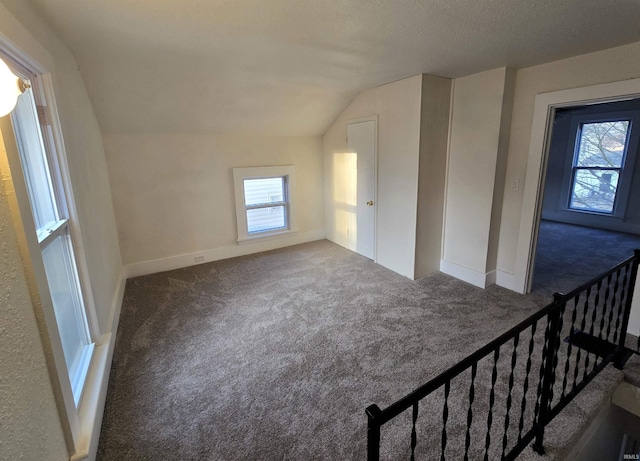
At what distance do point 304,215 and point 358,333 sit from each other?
2808 millimetres

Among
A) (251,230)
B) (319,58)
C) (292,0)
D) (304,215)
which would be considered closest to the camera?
(292,0)

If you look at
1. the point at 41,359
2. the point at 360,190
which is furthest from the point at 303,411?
the point at 360,190

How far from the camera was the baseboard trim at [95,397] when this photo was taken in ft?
4.97

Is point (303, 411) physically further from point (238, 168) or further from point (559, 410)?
point (238, 168)

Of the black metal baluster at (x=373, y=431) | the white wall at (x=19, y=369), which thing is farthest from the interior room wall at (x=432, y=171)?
the white wall at (x=19, y=369)

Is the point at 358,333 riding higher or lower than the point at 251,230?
lower

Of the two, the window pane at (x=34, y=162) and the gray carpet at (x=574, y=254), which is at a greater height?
the window pane at (x=34, y=162)

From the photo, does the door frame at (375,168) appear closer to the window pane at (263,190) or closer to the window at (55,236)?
the window pane at (263,190)

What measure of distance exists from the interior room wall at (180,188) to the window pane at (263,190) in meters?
0.25

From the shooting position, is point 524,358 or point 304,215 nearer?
point 524,358

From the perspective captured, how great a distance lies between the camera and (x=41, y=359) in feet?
4.00

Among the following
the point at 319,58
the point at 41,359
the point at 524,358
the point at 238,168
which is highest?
the point at 319,58

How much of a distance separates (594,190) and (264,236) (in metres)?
6.38

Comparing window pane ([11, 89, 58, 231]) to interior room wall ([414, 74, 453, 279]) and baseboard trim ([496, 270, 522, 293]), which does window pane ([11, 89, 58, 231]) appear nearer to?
interior room wall ([414, 74, 453, 279])
